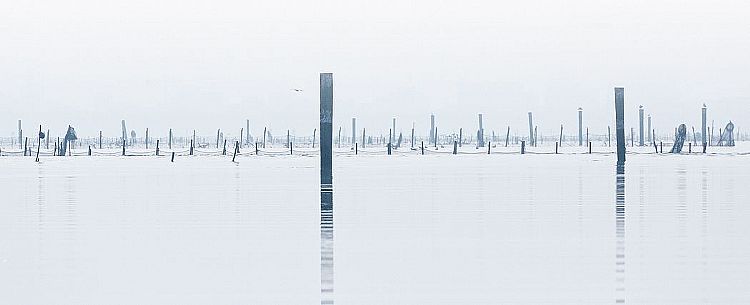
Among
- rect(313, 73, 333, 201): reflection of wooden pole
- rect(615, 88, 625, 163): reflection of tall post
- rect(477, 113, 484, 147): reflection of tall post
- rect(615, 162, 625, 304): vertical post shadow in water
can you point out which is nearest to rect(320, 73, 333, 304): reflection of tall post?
rect(313, 73, 333, 201): reflection of wooden pole

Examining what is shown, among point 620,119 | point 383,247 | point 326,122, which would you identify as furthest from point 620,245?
point 620,119

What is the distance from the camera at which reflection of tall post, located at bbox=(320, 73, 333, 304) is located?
6.30 meters

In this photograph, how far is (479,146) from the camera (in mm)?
66438

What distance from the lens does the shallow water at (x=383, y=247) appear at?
19.2 ft

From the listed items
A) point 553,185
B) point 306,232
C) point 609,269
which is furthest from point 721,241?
point 553,185

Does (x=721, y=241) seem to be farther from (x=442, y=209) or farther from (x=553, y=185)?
(x=553, y=185)

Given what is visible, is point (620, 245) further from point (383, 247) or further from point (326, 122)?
point (326, 122)

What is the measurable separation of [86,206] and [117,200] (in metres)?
1.11

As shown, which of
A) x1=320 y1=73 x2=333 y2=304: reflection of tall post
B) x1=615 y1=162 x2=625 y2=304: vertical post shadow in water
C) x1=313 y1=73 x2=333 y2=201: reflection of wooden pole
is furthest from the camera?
x1=313 y1=73 x2=333 y2=201: reflection of wooden pole

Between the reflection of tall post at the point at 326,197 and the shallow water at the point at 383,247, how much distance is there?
6 centimetres

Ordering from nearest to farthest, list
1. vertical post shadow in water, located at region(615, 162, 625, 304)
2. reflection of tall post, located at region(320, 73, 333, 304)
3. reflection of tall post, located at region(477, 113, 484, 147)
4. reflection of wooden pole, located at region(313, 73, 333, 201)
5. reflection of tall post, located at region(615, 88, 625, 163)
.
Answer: vertical post shadow in water, located at region(615, 162, 625, 304) → reflection of tall post, located at region(320, 73, 333, 304) → reflection of wooden pole, located at region(313, 73, 333, 201) → reflection of tall post, located at region(615, 88, 625, 163) → reflection of tall post, located at region(477, 113, 484, 147)

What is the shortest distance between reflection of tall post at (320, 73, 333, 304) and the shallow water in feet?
0.20

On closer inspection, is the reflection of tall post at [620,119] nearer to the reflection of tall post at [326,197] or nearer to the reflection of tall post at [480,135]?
the reflection of tall post at [326,197]

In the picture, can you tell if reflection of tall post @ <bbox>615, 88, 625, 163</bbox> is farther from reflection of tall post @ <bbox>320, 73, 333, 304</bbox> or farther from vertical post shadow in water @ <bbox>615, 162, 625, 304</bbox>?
vertical post shadow in water @ <bbox>615, 162, 625, 304</bbox>
